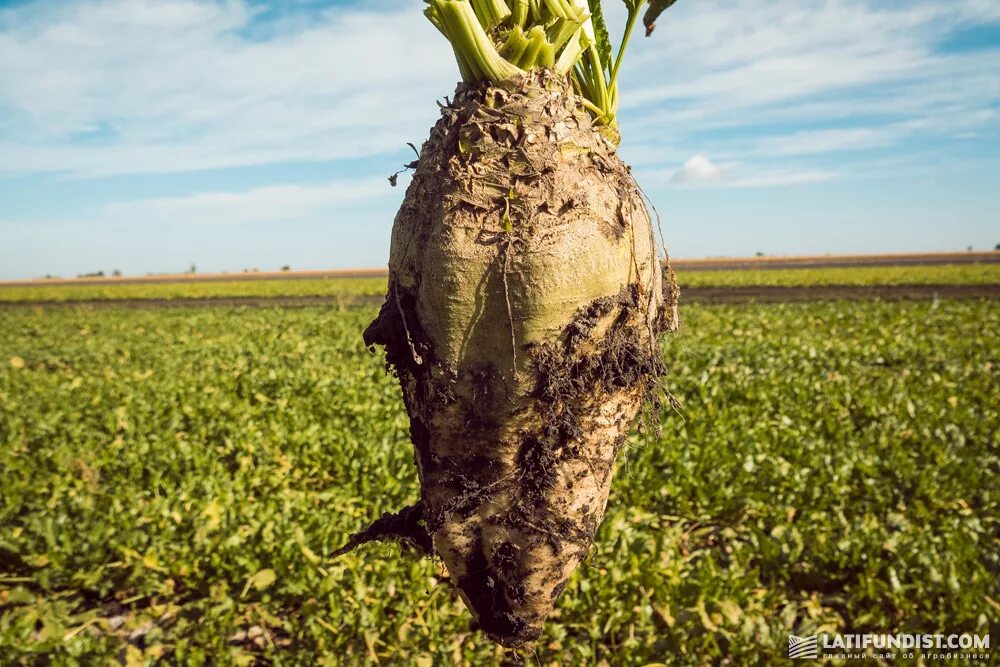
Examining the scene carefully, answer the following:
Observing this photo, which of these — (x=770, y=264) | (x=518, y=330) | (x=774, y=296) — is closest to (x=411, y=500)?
(x=518, y=330)

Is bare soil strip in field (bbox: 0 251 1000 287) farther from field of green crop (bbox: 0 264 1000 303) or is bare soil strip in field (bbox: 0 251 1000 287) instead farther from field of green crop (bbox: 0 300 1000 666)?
field of green crop (bbox: 0 300 1000 666)

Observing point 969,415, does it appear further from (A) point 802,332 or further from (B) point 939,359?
(A) point 802,332

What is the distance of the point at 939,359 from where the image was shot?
1098 centimetres

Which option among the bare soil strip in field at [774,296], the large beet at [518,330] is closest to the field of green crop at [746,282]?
the bare soil strip in field at [774,296]

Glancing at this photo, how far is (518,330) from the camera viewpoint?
178 centimetres

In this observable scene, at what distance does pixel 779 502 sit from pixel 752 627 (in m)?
2.06

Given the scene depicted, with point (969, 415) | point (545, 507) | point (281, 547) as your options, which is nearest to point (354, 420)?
point (281, 547)

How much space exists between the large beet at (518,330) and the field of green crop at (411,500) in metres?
0.34

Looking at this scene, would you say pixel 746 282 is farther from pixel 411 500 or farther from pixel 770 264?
pixel 770 264

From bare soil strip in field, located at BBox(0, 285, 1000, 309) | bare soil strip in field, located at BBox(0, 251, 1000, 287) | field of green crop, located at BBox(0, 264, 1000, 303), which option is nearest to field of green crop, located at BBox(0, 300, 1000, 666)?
bare soil strip in field, located at BBox(0, 285, 1000, 309)

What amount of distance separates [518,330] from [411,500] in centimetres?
416

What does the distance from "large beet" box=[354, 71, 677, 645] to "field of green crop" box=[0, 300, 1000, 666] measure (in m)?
0.34

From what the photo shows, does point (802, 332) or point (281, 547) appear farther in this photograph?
point (802, 332)

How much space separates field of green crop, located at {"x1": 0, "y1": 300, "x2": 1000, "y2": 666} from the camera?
3838mm
